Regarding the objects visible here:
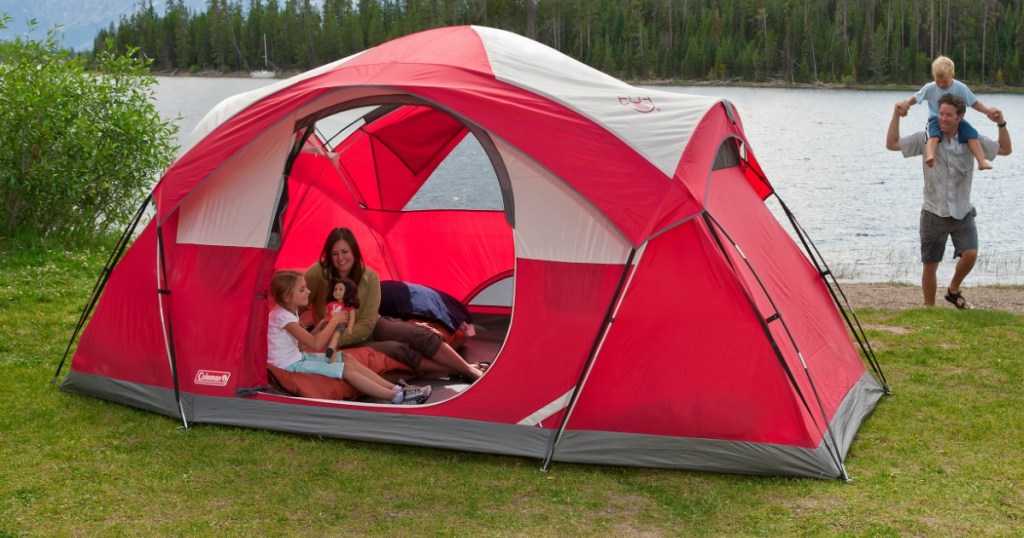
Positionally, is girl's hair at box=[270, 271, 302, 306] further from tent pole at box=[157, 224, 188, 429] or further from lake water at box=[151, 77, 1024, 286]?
lake water at box=[151, 77, 1024, 286]

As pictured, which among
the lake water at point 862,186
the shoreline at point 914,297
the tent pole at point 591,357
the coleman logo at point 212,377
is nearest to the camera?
the tent pole at point 591,357

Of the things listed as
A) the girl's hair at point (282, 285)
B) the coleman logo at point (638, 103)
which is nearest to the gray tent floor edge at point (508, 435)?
the girl's hair at point (282, 285)

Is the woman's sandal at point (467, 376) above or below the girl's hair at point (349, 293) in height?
below

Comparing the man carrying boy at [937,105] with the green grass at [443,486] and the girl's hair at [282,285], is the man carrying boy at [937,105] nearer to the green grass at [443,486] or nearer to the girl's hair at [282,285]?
the green grass at [443,486]

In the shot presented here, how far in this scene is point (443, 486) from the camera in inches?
201

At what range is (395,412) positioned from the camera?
5652 mm

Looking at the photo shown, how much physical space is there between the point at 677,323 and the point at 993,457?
1782mm

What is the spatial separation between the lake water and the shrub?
2.05m

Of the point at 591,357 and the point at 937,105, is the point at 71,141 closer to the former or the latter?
the point at 591,357

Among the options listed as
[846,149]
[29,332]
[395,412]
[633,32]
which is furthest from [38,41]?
[633,32]

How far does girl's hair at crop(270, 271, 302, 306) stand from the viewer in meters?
6.07

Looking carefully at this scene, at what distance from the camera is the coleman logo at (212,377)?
5.91m

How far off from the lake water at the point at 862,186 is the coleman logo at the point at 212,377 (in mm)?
3054

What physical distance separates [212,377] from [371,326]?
3.68 ft
